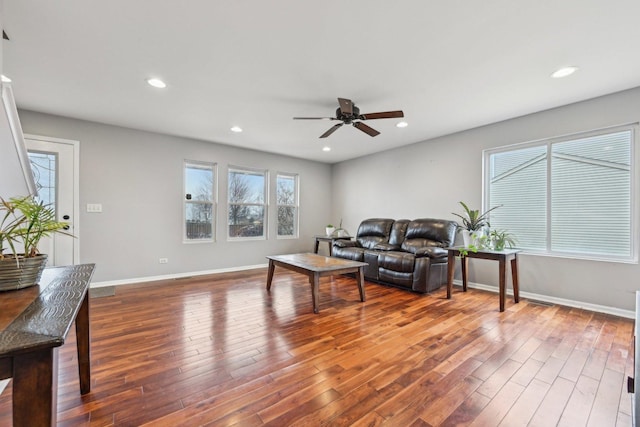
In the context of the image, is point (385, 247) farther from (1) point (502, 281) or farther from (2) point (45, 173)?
(2) point (45, 173)

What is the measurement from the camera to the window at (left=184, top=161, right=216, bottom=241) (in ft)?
16.5

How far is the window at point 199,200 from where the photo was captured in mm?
5035

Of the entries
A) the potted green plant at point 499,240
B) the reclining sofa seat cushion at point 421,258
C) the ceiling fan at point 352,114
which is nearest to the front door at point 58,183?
the ceiling fan at point 352,114

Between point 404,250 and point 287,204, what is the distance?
284 cm

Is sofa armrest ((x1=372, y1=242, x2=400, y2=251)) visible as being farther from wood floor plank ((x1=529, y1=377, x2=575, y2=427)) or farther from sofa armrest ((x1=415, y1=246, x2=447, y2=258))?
wood floor plank ((x1=529, y1=377, x2=575, y2=427))

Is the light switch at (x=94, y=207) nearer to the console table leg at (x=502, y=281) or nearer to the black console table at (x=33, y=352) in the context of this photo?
the black console table at (x=33, y=352)

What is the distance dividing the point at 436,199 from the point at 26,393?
507 cm

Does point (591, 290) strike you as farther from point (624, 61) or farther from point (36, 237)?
point (36, 237)

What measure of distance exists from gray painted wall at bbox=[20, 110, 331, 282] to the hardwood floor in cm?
121

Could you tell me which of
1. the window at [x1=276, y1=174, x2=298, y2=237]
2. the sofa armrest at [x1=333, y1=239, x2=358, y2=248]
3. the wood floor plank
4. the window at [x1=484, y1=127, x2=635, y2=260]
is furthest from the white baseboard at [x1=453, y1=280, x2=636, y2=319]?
the window at [x1=276, y1=174, x2=298, y2=237]

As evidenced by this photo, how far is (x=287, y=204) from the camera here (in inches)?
250

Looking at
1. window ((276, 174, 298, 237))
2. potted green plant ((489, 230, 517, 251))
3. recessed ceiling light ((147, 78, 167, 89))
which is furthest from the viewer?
window ((276, 174, 298, 237))

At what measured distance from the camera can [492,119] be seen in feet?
13.0

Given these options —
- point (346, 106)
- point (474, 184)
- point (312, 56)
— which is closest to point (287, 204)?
point (346, 106)
